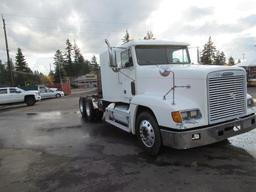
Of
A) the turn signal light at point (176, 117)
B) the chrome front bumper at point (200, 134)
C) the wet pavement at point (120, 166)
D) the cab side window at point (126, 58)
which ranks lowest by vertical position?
the wet pavement at point (120, 166)

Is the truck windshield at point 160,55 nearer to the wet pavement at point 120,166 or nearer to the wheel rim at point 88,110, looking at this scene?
the wet pavement at point 120,166

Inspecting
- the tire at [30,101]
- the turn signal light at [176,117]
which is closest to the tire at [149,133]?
the turn signal light at [176,117]

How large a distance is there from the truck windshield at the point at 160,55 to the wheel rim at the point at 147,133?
1.71m

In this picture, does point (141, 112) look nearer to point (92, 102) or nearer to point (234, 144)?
point (234, 144)

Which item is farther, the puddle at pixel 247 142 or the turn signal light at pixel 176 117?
the puddle at pixel 247 142

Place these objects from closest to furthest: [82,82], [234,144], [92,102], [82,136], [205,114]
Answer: [205,114] < [234,144] < [82,136] < [92,102] < [82,82]

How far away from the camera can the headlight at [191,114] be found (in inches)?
195

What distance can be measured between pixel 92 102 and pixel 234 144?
607cm

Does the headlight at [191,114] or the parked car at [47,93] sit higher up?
the headlight at [191,114]

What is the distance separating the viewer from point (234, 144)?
6348 millimetres

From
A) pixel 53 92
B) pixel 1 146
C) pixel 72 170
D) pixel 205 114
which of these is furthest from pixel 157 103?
pixel 53 92

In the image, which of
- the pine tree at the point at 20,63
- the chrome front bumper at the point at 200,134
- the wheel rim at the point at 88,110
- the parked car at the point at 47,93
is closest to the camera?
the chrome front bumper at the point at 200,134

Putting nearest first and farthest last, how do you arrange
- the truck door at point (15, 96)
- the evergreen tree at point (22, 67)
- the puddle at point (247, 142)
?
the puddle at point (247, 142)
the truck door at point (15, 96)
the evergreen tree at point (22, 67)

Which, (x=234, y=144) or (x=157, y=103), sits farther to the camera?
(x=234, y=144)
